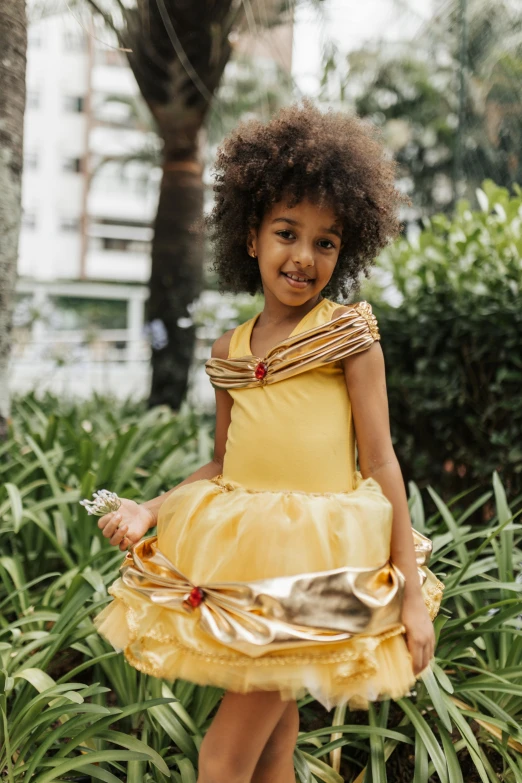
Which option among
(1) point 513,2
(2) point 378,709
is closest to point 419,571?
(2) point 378,709

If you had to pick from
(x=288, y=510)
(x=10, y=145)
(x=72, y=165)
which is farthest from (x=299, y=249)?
(x=72, y=165)

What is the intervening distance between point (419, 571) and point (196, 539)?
0.46 meters

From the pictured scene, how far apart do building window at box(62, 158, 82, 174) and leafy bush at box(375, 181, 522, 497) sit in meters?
30.4

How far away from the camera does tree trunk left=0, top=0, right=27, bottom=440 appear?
271cm

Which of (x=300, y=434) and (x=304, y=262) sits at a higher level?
(x=304, y=262)

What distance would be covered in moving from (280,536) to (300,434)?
243 millimetres

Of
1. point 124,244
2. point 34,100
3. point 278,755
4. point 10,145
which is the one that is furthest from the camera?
point 124,244

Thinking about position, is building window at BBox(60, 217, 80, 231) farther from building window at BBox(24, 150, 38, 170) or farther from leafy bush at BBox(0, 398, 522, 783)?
leafy bush at BBox(0, 398, 522, 783)

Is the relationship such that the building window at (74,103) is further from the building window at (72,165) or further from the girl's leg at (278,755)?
the girl's leg at (278,755)

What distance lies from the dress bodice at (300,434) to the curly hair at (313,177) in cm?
22

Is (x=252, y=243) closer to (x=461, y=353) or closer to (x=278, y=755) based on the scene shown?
(x=278, y=755)

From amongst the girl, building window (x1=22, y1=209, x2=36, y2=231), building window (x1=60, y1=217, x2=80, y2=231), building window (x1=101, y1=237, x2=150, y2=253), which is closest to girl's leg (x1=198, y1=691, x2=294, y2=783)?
the girl

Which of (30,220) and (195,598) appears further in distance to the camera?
(30,220)

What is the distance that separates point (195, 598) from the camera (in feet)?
4.13
